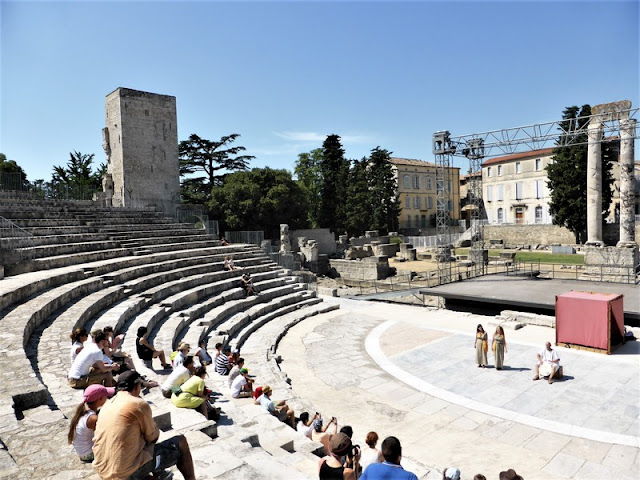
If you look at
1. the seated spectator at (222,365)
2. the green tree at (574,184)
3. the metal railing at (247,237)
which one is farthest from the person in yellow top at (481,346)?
the green tree at (574,184)

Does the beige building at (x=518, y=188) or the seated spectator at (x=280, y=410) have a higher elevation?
the beige building at (x=518, y=188)

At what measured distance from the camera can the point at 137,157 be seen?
31250 millimetres

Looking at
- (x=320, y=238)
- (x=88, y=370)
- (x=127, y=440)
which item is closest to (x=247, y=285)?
(x=88, y=370)

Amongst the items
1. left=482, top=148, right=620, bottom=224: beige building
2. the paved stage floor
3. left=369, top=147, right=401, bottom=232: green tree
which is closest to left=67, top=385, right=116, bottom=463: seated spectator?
the paved stage floor

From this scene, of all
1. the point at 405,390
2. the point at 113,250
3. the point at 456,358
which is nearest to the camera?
the point at 405,390

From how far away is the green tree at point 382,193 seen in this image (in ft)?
A: 169

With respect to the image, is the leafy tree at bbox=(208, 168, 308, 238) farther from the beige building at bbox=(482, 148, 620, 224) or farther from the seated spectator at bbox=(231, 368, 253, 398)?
the beige building at bbox=(482, 148, 620, 224)

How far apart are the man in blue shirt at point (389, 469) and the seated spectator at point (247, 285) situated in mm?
14357

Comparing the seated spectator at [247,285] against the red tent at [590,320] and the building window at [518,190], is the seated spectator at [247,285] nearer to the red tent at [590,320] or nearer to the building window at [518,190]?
the red tent at [590,320]

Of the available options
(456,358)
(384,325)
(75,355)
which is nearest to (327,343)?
(384,325)

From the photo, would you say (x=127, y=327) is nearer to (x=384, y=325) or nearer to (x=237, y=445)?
(x=237, y=445)

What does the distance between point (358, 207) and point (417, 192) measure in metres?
16.0

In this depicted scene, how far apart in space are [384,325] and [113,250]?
1106cm

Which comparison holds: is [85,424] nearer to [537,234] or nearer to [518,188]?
[537,234]
